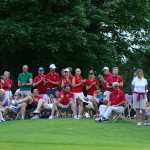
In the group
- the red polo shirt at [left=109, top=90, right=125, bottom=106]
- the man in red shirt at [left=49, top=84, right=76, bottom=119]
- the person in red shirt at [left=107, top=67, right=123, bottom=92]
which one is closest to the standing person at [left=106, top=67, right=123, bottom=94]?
the person in red shirt at [left=107, top=67, right=123, bottom=92]

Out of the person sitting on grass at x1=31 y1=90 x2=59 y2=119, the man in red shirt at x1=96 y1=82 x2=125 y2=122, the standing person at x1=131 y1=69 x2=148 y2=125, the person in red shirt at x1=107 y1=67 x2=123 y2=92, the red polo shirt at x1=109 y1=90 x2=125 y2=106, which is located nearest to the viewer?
the standing person at x1=131 y1=69 x2=148 y2=125

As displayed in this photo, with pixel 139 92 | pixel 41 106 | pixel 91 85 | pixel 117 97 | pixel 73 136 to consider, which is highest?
pixel 91 85

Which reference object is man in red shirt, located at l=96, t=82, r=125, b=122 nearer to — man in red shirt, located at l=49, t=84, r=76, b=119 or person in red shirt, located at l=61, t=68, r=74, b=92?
man in red shirt, located at l=49, t=84, r=76, b=119

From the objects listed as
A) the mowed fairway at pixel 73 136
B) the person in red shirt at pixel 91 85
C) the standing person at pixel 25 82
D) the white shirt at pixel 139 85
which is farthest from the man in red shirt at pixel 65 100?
the white shirt at pixel 139 85

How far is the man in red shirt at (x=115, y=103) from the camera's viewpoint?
16.0 m

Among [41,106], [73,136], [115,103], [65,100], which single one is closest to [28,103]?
[41,106]

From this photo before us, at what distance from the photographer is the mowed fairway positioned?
382 inches

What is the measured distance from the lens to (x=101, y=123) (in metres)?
15.4

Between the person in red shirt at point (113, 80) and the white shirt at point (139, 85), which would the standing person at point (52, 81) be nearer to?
the person in red shirt at point (113, 80)

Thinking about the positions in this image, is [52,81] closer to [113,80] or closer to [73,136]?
[113,80]

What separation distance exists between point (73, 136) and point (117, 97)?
470 centimetres

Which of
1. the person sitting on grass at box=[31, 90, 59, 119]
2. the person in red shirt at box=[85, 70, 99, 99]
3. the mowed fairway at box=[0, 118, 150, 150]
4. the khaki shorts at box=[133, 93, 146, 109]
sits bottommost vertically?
the mowed fairway at box=[0, 118, 150, 150]

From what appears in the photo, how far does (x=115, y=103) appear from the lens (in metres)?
16.2

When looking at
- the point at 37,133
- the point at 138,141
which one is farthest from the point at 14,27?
the point at 138,141
